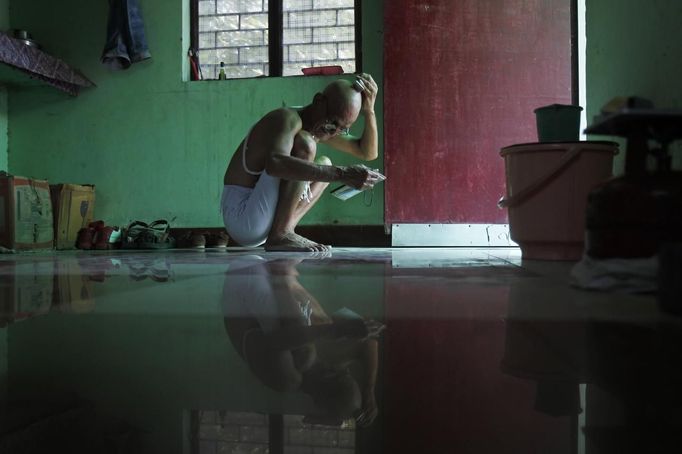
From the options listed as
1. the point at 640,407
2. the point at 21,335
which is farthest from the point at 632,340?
the point at 21,335

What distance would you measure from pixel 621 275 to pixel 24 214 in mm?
4054

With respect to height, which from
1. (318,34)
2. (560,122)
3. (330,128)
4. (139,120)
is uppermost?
(318,34)

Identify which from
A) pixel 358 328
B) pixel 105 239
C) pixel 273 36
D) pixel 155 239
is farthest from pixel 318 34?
pixel 358 328

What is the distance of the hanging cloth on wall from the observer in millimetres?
4473

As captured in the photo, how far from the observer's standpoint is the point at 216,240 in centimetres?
410

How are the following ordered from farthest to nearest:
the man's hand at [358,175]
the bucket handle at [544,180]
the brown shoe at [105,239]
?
the brown shoe at [105,239] < the man's hand at [358,175] < the bucket handle at [544,180]

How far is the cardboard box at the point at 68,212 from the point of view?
428cm

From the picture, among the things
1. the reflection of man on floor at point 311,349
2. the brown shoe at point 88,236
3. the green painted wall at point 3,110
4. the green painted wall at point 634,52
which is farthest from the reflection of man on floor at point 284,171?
the green painted wall at point 3,110

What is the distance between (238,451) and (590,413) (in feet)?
0.70

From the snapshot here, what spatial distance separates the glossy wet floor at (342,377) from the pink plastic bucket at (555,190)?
3.26 feet

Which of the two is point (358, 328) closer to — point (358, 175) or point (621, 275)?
point (621, 275)

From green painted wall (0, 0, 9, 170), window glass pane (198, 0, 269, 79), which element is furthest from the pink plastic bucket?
green painted wall (0, 0, 9, 170)

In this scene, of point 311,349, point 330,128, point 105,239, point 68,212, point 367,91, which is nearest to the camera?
point 311,349

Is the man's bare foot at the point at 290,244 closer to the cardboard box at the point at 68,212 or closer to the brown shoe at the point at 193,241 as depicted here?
the brown shoe at the point at 193,241
